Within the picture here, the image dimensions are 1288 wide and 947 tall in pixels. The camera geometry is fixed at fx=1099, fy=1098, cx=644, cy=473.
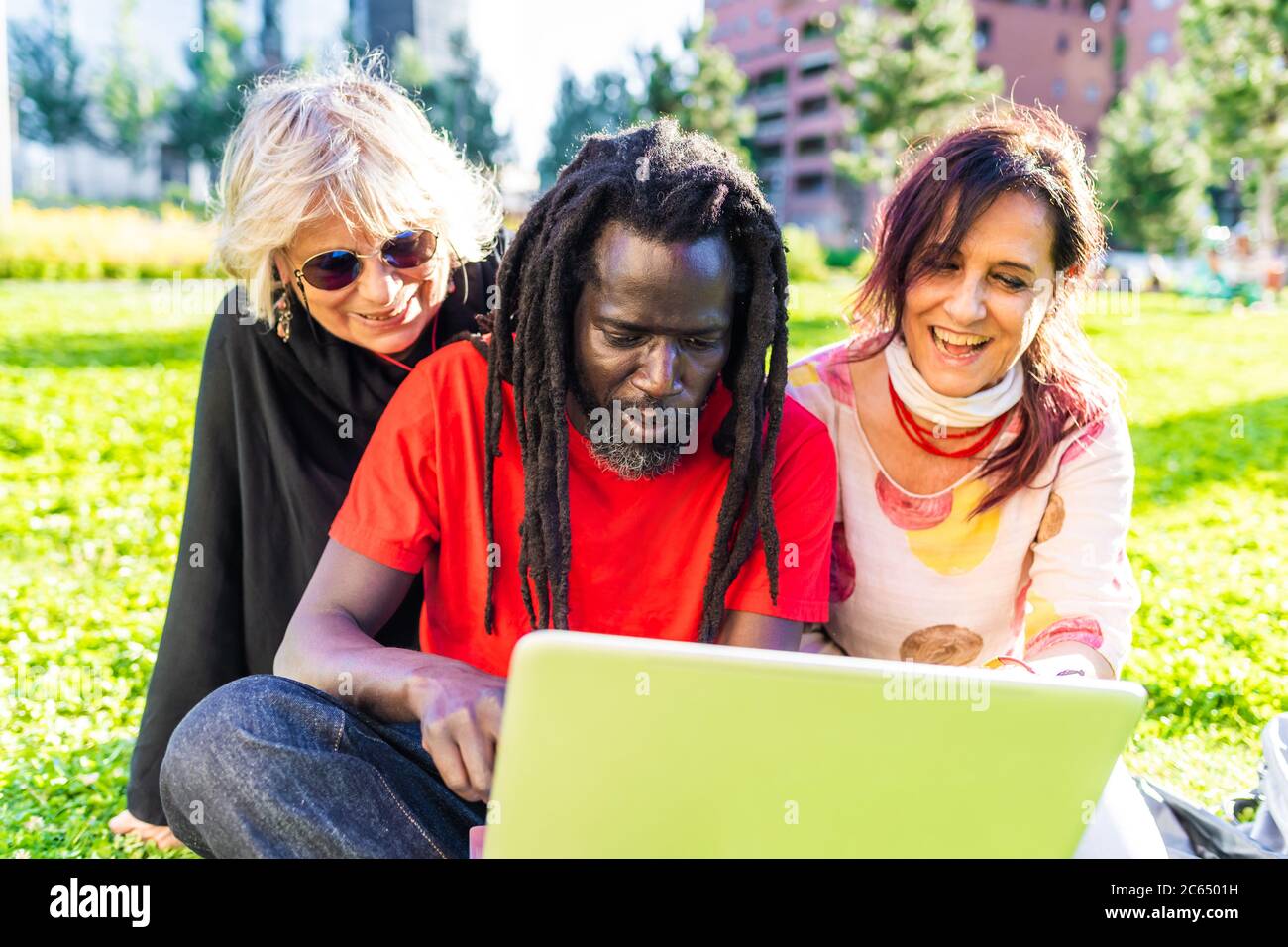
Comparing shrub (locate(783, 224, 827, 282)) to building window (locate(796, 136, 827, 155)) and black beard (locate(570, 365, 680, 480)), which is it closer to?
black beard (locate(570, 365, 680, 480))

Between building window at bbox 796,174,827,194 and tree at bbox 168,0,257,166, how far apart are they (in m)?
26.9

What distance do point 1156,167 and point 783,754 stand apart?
1277 inches

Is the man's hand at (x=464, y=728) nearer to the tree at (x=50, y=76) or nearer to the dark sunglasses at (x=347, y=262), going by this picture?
the dark sunglasses at (x=347, y=262)

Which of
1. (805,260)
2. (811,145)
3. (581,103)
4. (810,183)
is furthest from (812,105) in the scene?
(805,260)

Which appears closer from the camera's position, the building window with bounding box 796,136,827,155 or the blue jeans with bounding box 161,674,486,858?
the blue jeans with bounding box 161,674,486,858

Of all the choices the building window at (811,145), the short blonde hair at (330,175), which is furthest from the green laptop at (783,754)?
the building window at (811,145)

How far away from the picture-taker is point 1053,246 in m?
2.46

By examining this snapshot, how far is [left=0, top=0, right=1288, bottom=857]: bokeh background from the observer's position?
366 cm

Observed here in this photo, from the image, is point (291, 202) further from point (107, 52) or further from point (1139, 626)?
point (107, 52)

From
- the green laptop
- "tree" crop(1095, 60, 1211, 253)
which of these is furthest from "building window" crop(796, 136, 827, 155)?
the green laptop

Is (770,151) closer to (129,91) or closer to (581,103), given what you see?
(581,103)
